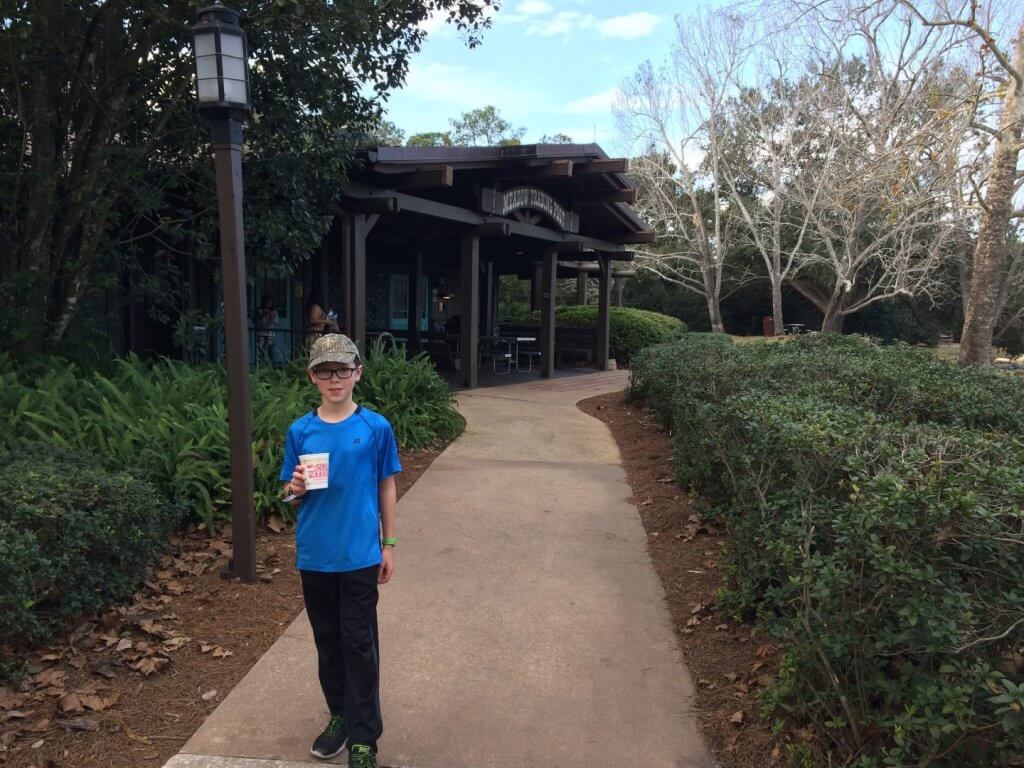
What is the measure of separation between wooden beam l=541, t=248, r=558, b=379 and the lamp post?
1047 centimetres

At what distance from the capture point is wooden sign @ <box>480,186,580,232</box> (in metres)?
11.2

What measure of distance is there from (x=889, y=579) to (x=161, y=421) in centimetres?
452

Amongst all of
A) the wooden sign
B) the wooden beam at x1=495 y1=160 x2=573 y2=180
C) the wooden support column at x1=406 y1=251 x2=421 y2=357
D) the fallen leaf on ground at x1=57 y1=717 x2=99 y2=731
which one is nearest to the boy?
the fallen leaf on ground at x1=57 y1=717 x2=99 y2=731

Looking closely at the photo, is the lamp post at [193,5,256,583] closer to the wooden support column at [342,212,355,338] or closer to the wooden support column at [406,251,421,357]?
the wooden support column at [342,212,355,338]

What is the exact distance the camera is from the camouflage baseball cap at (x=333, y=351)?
2.52 meters

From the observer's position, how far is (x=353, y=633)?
255 cm

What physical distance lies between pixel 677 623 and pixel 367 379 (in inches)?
188

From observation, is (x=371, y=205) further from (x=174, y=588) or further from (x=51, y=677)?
(x=51, y=677)

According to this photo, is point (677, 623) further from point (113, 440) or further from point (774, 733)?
point (113, 440)

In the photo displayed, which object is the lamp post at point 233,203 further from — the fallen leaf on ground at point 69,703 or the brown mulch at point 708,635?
the brown mulch at point 708,635

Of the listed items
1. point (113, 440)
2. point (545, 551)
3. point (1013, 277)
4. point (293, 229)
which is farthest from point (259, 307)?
point (1013, 277)

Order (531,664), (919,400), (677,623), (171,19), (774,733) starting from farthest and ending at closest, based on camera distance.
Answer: (171,19), (919,400), (677,623), (531,664), (774,733)

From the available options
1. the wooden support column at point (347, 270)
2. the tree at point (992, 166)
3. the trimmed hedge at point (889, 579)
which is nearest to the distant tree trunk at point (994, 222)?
the tree at point (992, 166)

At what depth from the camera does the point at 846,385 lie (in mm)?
4840
